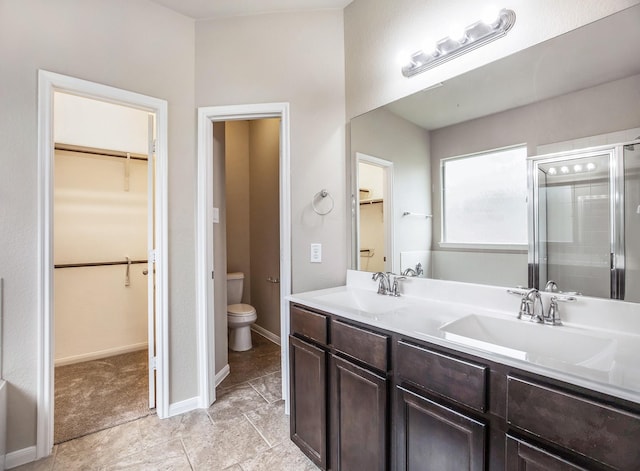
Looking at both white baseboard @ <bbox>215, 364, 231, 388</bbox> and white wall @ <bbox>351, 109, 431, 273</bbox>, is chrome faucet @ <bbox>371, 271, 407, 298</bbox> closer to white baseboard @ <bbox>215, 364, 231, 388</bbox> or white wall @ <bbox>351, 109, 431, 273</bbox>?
white wall @ <bbox>351, 109, 431, 273</bbox>

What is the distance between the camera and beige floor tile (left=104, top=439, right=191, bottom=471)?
65.4 inches

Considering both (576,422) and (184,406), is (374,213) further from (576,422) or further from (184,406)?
(184,406)

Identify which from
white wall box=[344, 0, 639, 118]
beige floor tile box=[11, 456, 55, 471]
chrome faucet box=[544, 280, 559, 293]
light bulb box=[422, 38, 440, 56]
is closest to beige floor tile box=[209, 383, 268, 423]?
beige floor tile box=[11, 456, 55, 471]

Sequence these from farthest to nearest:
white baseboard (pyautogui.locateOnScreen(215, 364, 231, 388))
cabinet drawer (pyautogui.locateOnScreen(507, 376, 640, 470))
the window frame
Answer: white baseboard (pyautogui.locateOnScreen(215, 364, 231, 388)) → the window frame → cabinet drawer (pyautogui.locateOnScreen(507, 376, 640, 470))

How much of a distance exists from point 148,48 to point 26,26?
23.9 inches

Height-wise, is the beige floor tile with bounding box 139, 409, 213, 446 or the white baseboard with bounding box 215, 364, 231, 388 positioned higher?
the white baseboard with bounding box 215, 364, 231, 388

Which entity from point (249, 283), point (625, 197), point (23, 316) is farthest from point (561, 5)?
point (249, 283)

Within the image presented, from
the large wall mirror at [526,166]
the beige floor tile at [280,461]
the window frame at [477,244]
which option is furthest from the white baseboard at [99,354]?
the window frame at [477,244]

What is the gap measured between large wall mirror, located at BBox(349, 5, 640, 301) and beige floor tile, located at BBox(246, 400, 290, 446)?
126cm

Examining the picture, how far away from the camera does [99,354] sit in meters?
3.08

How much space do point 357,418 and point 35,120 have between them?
229cm

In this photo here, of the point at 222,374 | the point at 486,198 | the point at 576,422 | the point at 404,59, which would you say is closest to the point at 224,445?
the point at 222,374

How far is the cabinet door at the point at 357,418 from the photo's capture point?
4.17 feet

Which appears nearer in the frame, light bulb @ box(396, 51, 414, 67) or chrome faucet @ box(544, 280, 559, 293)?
chrome faucet @ box(544, 280, 559, 293)
